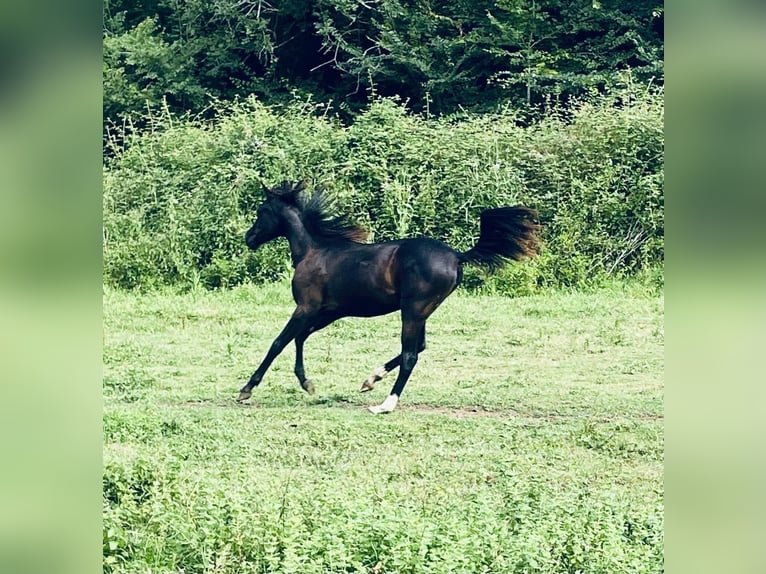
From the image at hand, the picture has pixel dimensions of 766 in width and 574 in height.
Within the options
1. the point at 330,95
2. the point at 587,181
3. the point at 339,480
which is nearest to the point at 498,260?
the point at 339,480

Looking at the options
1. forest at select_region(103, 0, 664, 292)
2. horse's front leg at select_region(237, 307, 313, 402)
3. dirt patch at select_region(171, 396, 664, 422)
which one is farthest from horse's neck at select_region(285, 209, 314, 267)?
forest at select_region(103, 0, 664, 292)

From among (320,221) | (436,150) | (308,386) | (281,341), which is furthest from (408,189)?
(281,341)

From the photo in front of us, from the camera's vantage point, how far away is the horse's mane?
21.5ft

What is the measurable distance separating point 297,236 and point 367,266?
50cm

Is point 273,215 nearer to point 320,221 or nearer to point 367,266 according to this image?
point 320,221

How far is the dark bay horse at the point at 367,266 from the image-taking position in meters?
6.11

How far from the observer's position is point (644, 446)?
19.5 ft

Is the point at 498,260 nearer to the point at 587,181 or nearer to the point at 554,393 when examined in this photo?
the point at 554,393

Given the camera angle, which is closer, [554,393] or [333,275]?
[333,275]

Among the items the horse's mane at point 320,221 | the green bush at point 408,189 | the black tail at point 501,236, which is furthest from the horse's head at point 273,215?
the green bush at point 408,189

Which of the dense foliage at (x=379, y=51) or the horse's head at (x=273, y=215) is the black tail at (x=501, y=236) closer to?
the horse's head at (x=273, y=215)

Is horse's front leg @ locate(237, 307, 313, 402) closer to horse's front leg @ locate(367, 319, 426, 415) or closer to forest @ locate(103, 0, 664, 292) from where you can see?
horse's front leg @ locate(367, 319, 426, 415)

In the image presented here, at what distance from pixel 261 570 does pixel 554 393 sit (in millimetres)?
3449
